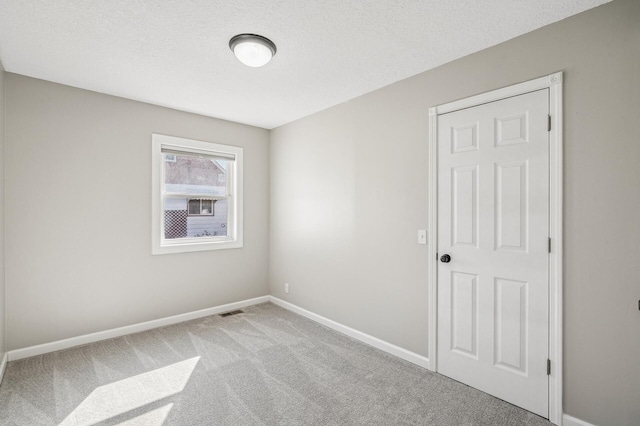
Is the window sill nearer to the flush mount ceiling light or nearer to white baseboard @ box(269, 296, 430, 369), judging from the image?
white baseboard @ box(269, 296, 430, 369)

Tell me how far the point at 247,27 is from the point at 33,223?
269 centimetres

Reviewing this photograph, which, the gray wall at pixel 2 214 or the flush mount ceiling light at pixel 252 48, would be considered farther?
the gray wall at pixel 2 214

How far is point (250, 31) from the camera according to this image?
6.85 feet

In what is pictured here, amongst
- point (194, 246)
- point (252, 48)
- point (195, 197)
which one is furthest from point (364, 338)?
point (252, 48)

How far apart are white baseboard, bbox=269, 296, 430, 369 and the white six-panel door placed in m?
0.21

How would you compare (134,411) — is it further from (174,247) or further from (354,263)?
(354,263)

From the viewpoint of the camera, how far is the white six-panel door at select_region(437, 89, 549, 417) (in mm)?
2037

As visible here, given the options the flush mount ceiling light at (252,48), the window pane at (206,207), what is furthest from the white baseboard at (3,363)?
the flush mount ceiling light at (252,48)

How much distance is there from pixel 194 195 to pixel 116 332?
174 centimetres

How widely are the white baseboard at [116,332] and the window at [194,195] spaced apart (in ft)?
2.65

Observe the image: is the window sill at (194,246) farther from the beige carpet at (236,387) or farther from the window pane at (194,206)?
the beige carpet at (236,387)

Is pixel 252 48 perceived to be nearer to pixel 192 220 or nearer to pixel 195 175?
pixel 195 175

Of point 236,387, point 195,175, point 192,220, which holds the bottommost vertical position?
point 236,387

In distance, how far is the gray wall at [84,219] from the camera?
2.78 meters
